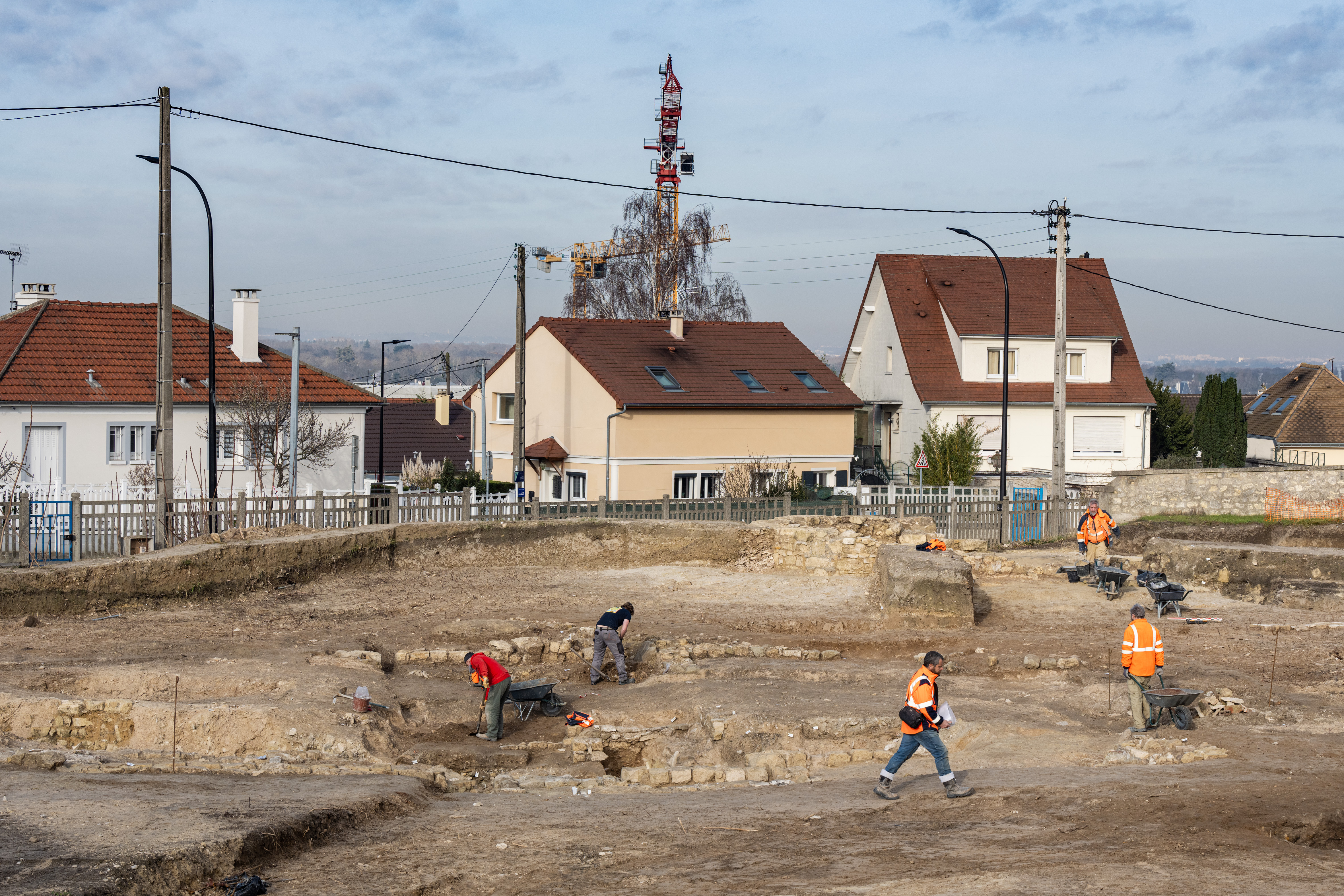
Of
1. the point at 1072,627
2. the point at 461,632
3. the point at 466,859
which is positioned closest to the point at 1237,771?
the point at 466,859

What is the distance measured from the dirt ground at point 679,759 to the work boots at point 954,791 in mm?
97

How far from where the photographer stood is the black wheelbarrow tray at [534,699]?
516 inches

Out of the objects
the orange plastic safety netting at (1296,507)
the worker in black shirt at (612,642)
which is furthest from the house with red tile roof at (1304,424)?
the worker in black shirt at (612,642)

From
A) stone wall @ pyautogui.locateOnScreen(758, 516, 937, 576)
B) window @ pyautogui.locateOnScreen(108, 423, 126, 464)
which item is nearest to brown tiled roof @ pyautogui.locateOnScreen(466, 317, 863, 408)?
stone wall @ pyautogui.locateOnScreen(758, 516, 937, 576)

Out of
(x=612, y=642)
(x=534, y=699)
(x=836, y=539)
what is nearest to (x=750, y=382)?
(x=836, y=539)

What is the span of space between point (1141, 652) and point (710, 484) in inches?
941

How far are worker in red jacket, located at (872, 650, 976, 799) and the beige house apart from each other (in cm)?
2295

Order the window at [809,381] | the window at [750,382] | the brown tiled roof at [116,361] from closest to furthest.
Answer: the brown tiled roof at [116,361] < the window at [750,382] < the window at [809,381]

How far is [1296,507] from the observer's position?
31438 millimetres

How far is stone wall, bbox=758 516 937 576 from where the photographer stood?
75.7ft

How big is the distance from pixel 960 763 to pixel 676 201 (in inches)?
1809

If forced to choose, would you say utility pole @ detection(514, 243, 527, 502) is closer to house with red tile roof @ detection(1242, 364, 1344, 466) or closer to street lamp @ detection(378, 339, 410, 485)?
street lamp @ detection(378, 339, 410, 485)

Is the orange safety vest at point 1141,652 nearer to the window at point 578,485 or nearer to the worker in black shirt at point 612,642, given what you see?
the worker in black shirt at point 612,642

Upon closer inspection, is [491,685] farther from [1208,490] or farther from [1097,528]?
[1208,490]
